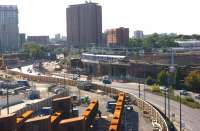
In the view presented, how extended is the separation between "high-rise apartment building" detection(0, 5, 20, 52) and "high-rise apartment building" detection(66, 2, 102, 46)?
19.3m

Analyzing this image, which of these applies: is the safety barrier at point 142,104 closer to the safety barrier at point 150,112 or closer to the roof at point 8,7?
the safety barrier at point 150,112

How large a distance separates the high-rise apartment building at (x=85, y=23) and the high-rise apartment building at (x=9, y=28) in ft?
63.3

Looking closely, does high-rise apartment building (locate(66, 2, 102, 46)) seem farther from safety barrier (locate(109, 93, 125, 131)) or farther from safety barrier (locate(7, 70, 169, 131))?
safety barrier (locate(109, 93, 125, 131))

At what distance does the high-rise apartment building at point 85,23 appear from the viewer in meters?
145

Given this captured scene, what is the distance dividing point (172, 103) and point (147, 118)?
9757 mm

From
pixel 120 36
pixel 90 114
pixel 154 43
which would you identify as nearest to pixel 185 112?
pixel 90 114

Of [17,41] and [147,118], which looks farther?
[17,41]

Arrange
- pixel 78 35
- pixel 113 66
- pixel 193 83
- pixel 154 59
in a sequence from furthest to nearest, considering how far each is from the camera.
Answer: pixel 78 35, pixel 154 59, pixel 113 66, pixel 193 83

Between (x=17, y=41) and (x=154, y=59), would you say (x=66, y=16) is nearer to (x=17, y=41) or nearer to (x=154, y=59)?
(x=17, y=41)

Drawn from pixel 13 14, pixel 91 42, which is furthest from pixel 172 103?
pixel 13 14

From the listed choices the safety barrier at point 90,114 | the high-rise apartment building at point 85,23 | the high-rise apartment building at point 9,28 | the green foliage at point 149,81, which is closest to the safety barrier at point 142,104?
the safety barrier at point 90,114

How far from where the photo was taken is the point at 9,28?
15388 centimetres

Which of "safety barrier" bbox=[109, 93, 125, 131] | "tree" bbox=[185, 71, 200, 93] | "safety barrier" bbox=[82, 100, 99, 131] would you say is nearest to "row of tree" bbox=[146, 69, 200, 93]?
"tree" bbox=[185, 71, 200, 93]

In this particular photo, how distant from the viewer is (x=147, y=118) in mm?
32781
